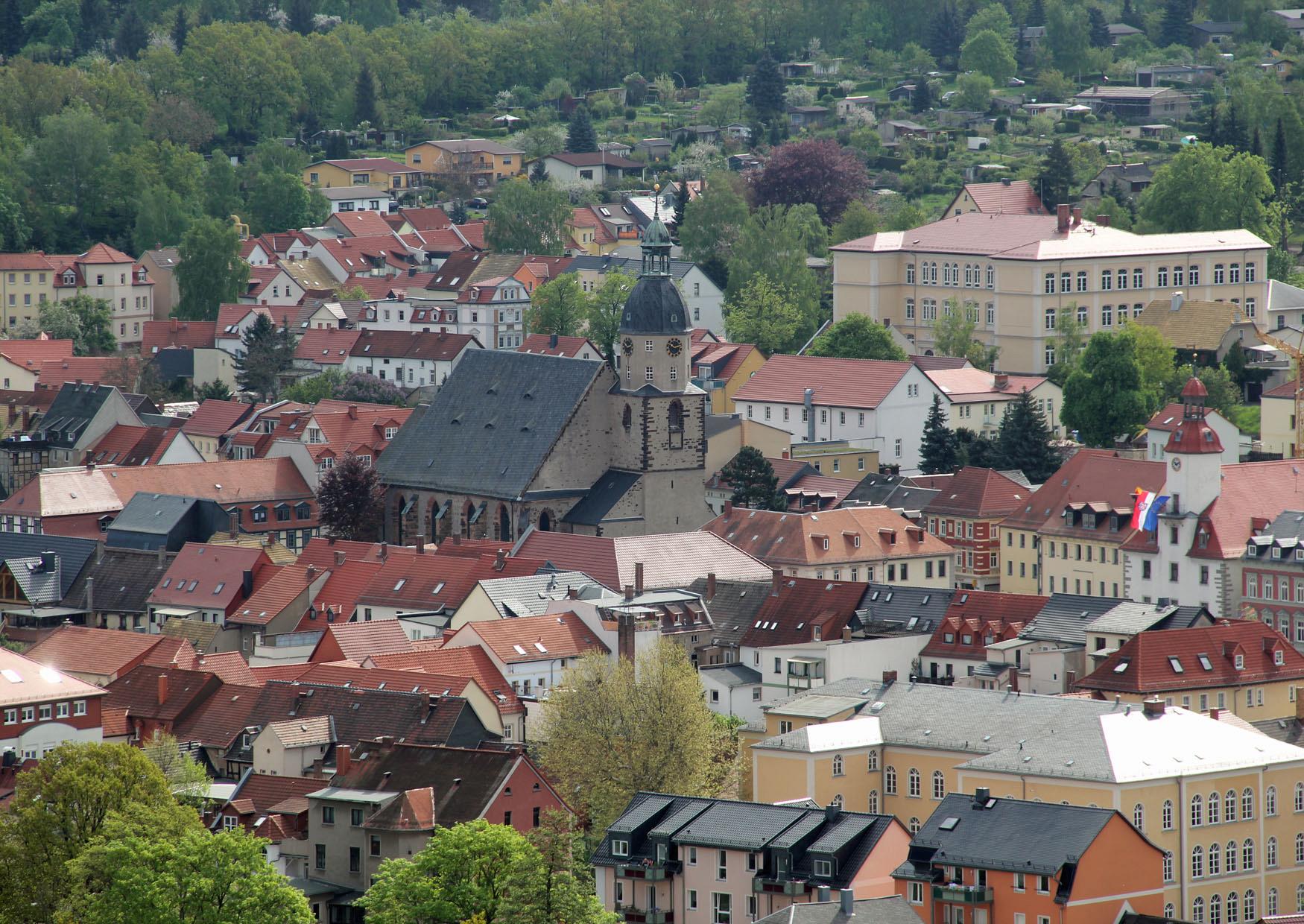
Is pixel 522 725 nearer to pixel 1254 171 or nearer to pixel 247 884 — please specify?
pixel 247 884

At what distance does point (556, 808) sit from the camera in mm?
88438

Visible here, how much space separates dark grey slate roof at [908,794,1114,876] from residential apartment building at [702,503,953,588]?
4287 cm

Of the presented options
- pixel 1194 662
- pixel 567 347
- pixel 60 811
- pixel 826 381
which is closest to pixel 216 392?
pixel 567 347

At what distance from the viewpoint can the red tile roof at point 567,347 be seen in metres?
160

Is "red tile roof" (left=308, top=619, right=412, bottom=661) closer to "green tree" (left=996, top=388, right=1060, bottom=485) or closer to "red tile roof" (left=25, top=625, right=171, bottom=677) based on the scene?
"red tile roof" (left=25, top=625, right=171, bottom=677)

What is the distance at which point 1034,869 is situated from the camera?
76875 mm

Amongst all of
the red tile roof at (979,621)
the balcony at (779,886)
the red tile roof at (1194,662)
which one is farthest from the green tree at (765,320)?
the balcony at (779,886)

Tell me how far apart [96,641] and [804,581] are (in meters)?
24.5

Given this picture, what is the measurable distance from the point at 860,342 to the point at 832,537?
113ft

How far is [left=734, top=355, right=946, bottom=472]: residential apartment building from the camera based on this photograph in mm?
145250

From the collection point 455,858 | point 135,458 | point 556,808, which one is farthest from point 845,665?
point 135,458

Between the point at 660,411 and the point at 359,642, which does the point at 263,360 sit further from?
the point at 359,642

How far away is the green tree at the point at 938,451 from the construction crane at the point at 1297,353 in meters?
14.5

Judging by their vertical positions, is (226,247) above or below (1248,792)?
above
